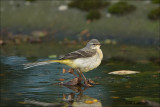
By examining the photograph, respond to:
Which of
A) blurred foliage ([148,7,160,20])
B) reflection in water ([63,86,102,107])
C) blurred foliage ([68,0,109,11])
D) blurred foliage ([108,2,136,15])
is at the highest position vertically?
blurred foliage ([68,0,109,11])

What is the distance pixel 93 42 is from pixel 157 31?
982 cm

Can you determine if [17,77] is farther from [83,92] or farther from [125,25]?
[125,25]

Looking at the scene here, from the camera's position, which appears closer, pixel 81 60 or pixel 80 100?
pixel 80 100

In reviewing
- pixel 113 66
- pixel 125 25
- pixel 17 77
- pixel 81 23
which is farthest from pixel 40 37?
pixel 17 77

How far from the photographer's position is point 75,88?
407 inches

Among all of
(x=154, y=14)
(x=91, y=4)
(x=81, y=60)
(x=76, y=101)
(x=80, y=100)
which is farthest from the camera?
(x=91, y=4)

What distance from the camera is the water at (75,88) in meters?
8.82

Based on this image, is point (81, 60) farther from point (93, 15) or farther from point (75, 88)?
point (93, 15)

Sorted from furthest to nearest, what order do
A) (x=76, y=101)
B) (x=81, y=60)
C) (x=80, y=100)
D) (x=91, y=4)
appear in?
(x=91, y=4) < (x=81, y=60) < (x=80, y=100) < (x=76, y=101)

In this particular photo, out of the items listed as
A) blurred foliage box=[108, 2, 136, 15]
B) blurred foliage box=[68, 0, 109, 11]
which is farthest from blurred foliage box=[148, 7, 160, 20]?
blurred foliage box=[68, 0, 109, 11]

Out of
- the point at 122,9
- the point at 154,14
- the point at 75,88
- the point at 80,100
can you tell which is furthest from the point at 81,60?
the point at 122,9

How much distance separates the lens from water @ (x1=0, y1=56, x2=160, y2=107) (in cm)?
882

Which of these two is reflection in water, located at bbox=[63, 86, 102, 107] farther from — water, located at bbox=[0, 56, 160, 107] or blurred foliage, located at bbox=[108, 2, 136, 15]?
blurred foliage, located at bbox=[108, 2, 136, 15]

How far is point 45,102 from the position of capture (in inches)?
339
